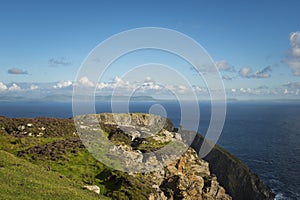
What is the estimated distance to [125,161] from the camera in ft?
131

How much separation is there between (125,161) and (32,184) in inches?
683

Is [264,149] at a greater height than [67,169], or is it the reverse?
[67,169]

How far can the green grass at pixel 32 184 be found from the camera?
21969 mm

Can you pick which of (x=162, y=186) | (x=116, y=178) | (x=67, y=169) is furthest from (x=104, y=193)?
(x=162, y=186)

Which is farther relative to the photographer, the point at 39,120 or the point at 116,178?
the point at 39,120

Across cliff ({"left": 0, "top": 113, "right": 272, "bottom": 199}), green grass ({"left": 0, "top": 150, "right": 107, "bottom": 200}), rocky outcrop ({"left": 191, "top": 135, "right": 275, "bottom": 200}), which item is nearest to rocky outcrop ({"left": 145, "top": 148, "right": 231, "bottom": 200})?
cliff ({"left": 0, "top": 113, "right": 272, "bottom": 199})

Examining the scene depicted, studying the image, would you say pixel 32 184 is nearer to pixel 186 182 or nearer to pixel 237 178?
pixel 186 182

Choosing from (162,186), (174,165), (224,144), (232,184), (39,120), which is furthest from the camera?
(224,144)

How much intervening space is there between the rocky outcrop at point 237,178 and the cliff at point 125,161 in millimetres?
236

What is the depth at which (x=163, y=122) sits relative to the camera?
9144 centimetres

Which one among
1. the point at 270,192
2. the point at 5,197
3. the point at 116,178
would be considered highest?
the point at 5,197

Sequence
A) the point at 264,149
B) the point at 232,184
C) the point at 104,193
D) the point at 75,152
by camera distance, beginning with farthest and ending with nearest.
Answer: the point at 264,149 < the point at 232,184 < the point at 75,152 < the point at 104,193

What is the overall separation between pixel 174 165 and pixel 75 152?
55.1ft

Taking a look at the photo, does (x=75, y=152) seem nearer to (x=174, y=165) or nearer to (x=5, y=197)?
(x=174, y=165)
